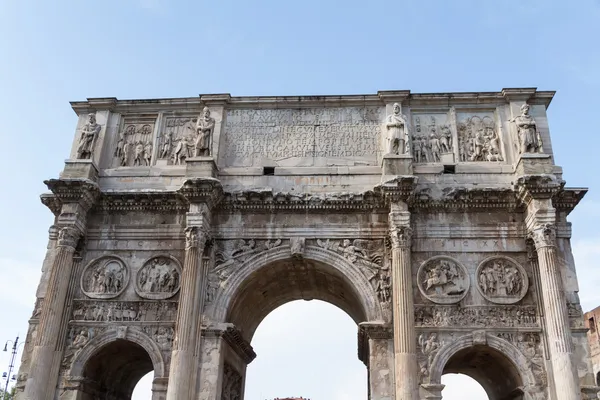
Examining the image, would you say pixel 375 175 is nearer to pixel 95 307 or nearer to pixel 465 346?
pixel 465 346

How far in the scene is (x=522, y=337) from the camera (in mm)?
12133

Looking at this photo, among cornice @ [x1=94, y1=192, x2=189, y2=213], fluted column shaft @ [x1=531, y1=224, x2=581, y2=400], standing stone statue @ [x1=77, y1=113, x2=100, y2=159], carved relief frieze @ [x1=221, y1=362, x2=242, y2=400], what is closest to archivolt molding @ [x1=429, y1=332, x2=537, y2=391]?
fluted column shaft @ [x1=531, y1=224, x2=581, y2=400]

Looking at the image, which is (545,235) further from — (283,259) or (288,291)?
(288,291)

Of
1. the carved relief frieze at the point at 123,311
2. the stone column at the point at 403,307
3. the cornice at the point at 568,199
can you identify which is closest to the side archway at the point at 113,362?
the carved relief frieze at the point at 123,311

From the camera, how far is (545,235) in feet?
40.1

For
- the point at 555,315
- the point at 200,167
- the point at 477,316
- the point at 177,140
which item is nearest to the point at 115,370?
the point at 200,167

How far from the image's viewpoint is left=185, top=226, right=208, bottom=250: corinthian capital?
504 inches

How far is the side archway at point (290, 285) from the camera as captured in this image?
12797 mm

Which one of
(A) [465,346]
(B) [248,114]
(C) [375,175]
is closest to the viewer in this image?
(A) [465,346]

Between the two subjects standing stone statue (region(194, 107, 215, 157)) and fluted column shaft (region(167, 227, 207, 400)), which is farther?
standing stone statue (region(194, 107, 215, 157))

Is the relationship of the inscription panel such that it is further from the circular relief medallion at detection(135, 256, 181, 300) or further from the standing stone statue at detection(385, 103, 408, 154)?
the circular relief medallion at detection(135, 256, 181, 300)

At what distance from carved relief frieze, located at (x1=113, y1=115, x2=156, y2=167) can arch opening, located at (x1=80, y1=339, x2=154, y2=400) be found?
440 cm

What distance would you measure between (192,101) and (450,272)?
299 inches

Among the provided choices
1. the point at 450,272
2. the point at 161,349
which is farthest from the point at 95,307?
the point at 450,272
